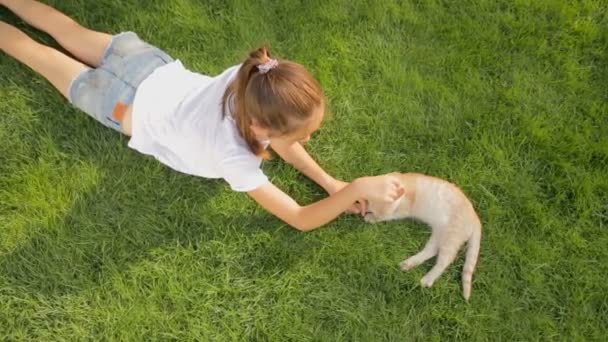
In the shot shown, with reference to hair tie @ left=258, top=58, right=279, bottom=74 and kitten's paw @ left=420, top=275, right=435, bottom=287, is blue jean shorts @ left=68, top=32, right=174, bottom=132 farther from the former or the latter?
kitten's paw @ left=420, top=275, right=435, bottom=287

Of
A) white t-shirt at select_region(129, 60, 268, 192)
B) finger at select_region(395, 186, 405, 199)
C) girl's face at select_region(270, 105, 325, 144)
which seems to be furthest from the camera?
finger at select_region(395, 186, 405, 199)

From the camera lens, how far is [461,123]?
2350 millimetres

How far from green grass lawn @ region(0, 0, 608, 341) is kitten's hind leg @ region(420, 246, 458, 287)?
4 centimetres

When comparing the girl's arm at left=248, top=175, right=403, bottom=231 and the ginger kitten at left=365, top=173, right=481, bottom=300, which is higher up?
the girl's arm at left=248, top=175, right=403, bottom=231

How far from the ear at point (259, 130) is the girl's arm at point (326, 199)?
8.5 inches

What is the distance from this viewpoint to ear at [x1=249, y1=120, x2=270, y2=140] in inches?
62.9

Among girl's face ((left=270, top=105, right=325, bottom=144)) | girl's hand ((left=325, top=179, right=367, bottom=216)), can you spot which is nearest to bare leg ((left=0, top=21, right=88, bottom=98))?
girl's face ((left=270, top=105, right=325, bottom=144))

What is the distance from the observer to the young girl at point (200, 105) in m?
1.56

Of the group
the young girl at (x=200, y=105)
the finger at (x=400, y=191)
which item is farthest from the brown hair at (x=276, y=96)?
the finger at (x=400, y=191)

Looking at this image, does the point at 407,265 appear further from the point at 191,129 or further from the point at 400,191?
the point at 191,129

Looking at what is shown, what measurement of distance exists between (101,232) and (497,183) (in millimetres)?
1612

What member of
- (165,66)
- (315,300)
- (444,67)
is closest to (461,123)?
(444,67)

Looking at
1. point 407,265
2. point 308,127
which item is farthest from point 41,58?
point 407,265

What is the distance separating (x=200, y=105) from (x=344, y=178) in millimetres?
724
